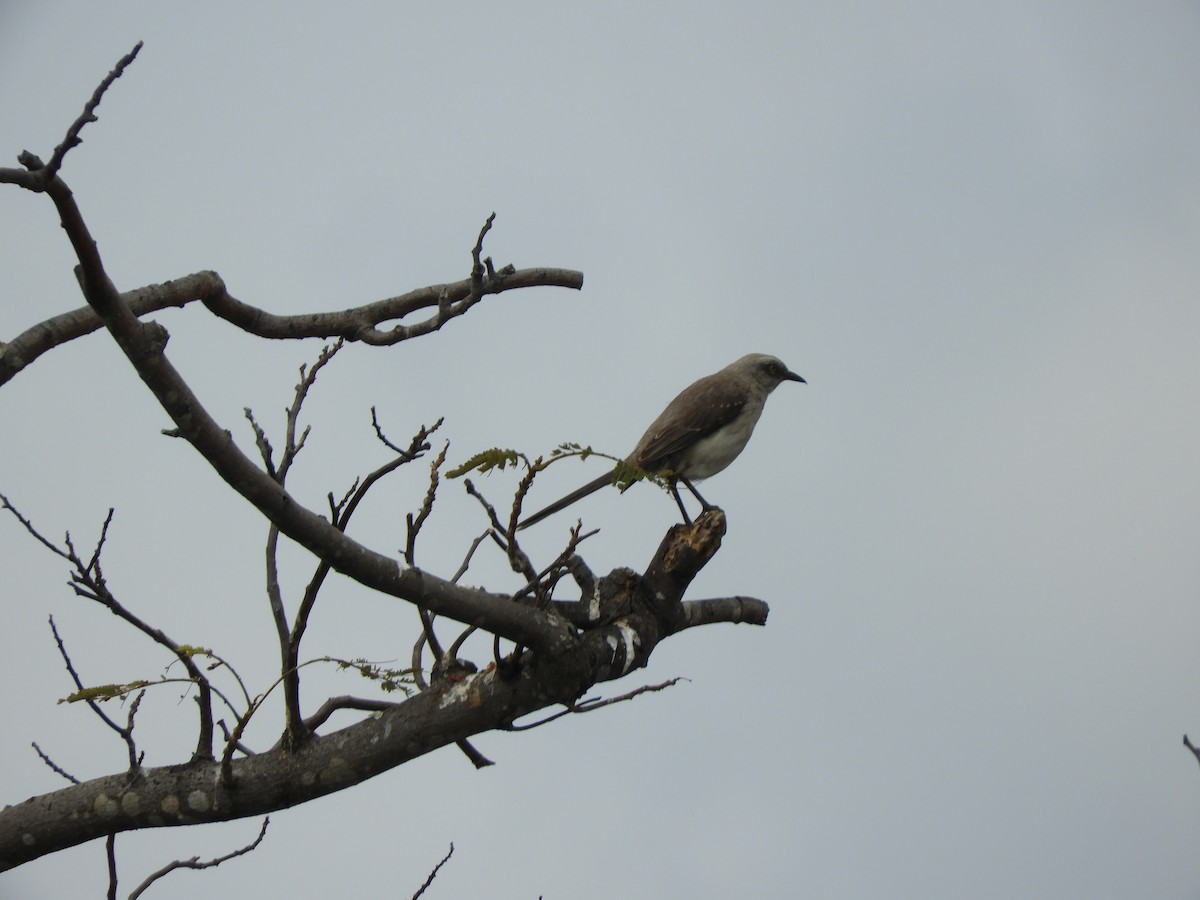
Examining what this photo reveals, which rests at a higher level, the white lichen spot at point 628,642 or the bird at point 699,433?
the bird at point 699,433

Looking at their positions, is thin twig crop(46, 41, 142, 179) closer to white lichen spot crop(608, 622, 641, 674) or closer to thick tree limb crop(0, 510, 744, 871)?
thick tree limb crop(0, 510, 744, 871)

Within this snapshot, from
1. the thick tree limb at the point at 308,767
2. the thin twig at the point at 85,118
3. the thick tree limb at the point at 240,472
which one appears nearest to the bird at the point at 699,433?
the thick tree limb at the point at 308,767

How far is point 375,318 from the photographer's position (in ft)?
14.7

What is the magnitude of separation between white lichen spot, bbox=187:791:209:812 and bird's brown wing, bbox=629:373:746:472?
473 cm

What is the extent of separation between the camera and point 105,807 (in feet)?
12.7

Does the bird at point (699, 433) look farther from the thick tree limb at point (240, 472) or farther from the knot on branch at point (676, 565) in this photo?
the thick tree limb at point (240, 472)

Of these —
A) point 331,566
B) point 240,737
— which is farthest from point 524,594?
point 240,737

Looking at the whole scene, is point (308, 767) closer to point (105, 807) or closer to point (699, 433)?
point (105, 807)

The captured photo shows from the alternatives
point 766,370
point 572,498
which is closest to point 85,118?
point 572,498

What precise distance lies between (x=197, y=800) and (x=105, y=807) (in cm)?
32

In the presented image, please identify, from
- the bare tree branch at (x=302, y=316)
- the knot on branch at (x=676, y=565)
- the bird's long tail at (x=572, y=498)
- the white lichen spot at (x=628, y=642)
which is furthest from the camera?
the bird's long tail at (x=572, y=498)

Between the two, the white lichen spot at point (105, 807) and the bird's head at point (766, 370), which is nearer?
the white lichen spot at point (105, 807)

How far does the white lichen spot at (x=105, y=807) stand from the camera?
3869 millimetres

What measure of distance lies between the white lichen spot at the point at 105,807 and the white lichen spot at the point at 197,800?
0.25 metres
